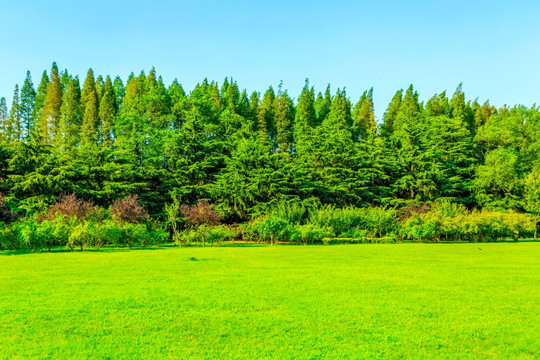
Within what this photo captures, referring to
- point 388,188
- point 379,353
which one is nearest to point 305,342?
point 379,353

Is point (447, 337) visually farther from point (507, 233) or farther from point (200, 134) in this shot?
point (200, 134)

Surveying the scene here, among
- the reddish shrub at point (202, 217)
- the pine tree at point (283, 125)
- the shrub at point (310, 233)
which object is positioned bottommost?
the shrub at point (310, 233)

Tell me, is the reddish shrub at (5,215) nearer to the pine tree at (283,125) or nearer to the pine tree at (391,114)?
the pine tree at (283,125)

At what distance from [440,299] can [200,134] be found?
35.4 m

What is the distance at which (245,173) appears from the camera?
36.9 m

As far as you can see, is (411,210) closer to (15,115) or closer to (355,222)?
(355,222)

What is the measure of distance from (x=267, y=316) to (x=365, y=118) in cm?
6069

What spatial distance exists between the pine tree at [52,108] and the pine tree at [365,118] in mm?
43539

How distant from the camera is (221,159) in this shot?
40.4 metres

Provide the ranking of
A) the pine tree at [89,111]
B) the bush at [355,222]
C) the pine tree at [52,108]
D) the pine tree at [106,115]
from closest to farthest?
1. the bush at [355,222]
2. the pine tree at [89,111]
3. the pine tree at [106,115]
4. the pine tree at [52,108]

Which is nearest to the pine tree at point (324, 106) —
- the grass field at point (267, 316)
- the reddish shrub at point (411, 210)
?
the reddish shrub at point (411, 210)

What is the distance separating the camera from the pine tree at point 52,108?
53500 millimetres

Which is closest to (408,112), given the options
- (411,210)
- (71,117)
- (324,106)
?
(324,106)

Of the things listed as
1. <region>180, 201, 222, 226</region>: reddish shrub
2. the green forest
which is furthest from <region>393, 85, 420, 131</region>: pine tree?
<region>180, 201, 222, 226</region>: reddish shrub
